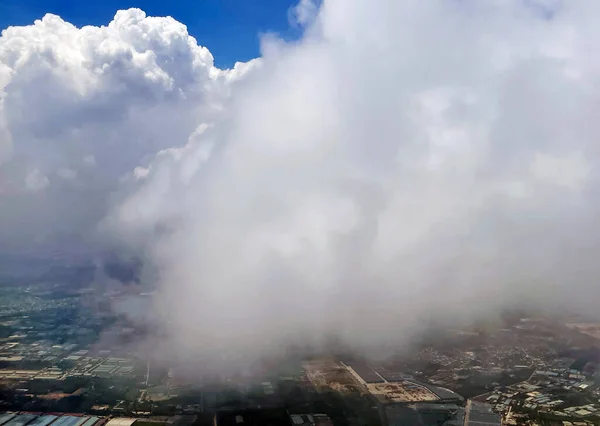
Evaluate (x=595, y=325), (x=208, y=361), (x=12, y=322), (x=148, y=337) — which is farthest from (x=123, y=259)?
(x=595, y=325)

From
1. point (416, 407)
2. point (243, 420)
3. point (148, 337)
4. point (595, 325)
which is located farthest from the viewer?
point (595, 325)

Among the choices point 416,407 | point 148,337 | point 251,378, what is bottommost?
point 416,407

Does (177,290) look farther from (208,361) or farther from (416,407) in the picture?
(416,407)

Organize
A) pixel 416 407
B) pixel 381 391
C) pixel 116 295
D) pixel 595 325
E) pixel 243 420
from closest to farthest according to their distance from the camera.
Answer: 1. pixel 243 420
2. pixel 416 407
3. pixel 381 391
4. pixel 595 325
5. pixel 116 295

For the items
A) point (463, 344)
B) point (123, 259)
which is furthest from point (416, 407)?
point (123, 259)

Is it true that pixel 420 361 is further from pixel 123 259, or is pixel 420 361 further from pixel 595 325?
pixel 123 259

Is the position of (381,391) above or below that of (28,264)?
below

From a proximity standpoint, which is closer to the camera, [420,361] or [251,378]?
[251,378]
